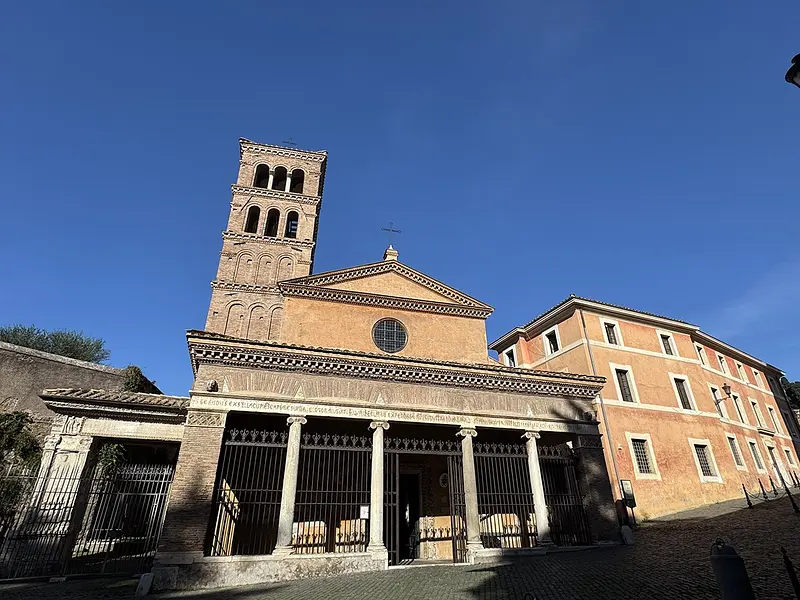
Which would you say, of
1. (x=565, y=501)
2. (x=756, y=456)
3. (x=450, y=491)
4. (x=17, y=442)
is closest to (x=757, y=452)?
(x=756, y=456)

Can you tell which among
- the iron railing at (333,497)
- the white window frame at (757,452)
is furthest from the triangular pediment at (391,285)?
the white window frame at (757,452)

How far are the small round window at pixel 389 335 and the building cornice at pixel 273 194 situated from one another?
429 inches

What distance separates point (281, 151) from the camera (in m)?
24.9

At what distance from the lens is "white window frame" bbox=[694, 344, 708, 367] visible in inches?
931

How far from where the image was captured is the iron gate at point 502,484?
12250 millimetres

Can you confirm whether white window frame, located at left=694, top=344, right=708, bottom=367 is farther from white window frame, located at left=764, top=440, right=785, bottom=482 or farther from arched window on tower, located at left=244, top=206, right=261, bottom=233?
arched window on tower, located at left=244, top=206, right=261, bottom=233

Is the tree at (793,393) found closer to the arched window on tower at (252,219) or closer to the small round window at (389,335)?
the small round window at (389,335)

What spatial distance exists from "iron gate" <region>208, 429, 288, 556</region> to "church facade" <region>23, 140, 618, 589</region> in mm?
64

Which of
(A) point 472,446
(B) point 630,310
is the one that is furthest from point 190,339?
(B) point 630,310

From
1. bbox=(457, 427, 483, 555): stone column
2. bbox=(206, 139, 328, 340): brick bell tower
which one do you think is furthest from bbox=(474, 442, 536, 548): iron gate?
bbox=(206, 139, 328, 340): brick bell tower

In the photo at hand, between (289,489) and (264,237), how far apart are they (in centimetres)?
1455

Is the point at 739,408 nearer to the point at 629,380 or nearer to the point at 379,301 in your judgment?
the point at 629,380

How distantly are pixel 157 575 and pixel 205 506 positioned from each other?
55.7 inches

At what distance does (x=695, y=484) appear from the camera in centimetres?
1856
